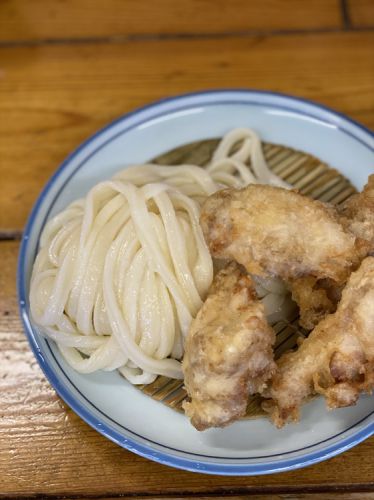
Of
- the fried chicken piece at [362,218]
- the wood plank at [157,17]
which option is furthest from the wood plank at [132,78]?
the fried chicken piece at [362,218]

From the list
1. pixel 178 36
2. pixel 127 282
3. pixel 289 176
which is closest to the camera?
pixel 127 282

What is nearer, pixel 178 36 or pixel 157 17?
pixel 178 36

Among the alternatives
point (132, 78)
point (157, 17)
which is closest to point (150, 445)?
point (132, 78)

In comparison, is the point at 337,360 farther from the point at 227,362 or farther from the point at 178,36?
Answer: the point at 178,36

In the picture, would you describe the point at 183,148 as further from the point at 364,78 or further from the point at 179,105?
the point at 364,78

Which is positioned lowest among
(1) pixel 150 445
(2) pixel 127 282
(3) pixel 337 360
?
(1) pixel 150 445

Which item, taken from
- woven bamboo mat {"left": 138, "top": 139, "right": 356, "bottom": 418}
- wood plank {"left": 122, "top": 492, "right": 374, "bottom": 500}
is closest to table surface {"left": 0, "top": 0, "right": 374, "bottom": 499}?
woven bamboo mat {"left": 138, "top": 139, "right": 356, "bottom": 418}

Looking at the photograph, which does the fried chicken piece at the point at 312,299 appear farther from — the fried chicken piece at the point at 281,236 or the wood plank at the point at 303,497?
the wood plank at the point at 303,497
